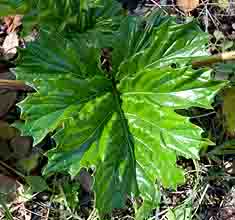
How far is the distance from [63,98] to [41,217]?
621mm

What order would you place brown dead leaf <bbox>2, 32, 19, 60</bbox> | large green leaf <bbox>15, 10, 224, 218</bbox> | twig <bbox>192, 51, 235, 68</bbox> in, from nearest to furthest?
1. large green leaf <bbox>15, 10, 224, 218</bbox>
2. twig <bbox>192, 51, 235, 68</bbox>
3. brown dead leaf <bbox>2, 32, 19, 60</bbox>

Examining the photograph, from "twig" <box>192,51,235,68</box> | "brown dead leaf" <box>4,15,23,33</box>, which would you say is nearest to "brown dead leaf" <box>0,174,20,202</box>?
"brown dead leaf" <box>4,15,23,33</box>

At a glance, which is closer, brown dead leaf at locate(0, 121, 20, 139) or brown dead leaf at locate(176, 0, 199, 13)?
brown dead leaf at locate(0, 121, 20, 139)

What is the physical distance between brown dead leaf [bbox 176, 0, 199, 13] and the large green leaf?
0.53 metres

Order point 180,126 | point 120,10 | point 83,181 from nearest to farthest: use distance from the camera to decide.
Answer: point 180,126, point 120,10, point 83,181

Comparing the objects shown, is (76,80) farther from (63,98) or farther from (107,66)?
(107,66)

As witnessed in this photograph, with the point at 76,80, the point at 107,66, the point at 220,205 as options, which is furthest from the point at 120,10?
the point at 220,205

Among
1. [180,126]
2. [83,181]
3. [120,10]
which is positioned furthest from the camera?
[83,181]

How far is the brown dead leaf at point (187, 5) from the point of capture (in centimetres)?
197

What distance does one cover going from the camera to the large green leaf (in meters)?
1.37

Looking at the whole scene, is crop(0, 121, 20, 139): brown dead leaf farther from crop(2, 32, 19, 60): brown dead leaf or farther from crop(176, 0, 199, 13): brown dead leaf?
crop(176, 0, 199, 13): brown dead leaf

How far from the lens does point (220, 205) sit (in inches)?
72.6

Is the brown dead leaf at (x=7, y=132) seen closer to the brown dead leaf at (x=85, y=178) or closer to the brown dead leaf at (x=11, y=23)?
the brown dead leaf at (x=85, y=178)

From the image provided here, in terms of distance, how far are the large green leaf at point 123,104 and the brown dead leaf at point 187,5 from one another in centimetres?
53
